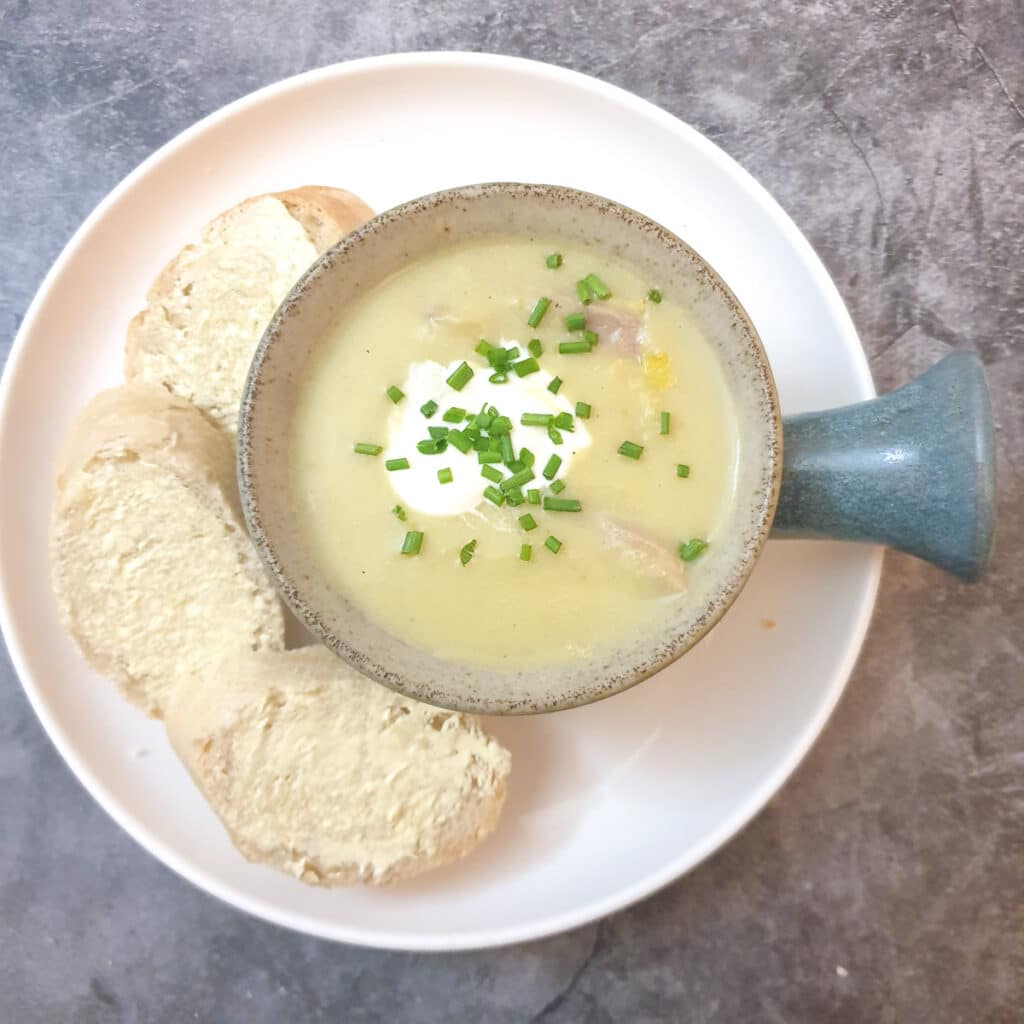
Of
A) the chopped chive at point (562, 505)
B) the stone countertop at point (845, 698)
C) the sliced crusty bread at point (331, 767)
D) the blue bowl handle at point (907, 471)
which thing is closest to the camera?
the blue bowl handle at point (907, 471)

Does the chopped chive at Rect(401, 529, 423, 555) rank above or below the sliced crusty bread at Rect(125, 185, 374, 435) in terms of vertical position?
below

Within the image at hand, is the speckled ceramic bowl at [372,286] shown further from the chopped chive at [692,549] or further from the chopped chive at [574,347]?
the chopped chive at [574,347]

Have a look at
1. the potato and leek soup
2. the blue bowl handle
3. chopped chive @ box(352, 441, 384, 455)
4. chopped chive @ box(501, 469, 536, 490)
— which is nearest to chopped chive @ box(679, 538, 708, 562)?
the potato and leek soup

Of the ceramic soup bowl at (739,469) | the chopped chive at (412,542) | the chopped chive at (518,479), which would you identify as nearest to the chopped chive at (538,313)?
the ceramic soup bowl at (739,469)

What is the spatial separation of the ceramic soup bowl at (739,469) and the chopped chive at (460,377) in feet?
0.79

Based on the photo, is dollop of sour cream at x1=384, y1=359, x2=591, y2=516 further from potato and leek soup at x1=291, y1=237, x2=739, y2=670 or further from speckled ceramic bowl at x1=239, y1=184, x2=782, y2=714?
speckled ceramic bowl at x1=239, y1=184, x2=782, y2=714

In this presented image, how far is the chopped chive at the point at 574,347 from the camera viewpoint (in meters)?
1.58

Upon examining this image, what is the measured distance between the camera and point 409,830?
1825mm

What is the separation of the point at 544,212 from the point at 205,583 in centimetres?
101

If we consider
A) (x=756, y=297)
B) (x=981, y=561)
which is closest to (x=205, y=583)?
(x=756, y=297)

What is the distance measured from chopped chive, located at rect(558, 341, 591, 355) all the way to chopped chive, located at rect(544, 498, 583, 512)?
262 millimetres

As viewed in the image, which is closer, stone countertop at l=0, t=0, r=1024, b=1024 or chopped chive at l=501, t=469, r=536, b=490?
chopped chive at l=501, t=469, r=536, b=490

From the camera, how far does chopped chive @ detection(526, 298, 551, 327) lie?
5.23 feet

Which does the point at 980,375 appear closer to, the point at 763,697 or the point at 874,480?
the point at 874,480
